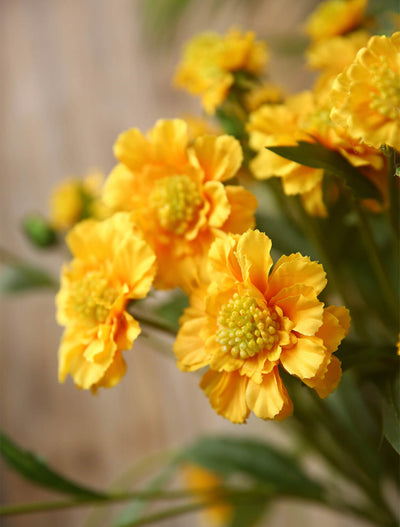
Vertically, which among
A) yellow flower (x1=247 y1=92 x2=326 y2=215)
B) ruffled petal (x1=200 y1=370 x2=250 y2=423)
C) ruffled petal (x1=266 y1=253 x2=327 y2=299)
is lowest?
ruffled petal (x1=200 y1=370 x2=250 y2=423)

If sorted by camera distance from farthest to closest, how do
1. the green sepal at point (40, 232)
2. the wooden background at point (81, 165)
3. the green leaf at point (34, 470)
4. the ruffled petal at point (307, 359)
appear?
the wooden background at point (81, 165) → the green sepal at point (40, 232) → the green leaf at point (34, 470) → the ruffled petal at point (307, 359)

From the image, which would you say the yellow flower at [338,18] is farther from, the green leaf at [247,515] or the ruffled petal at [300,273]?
the green leaf at [247,515]

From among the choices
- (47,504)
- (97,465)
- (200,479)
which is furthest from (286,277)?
(97,465)

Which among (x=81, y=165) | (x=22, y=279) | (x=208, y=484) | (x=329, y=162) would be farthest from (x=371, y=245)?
(x=81, y=165)

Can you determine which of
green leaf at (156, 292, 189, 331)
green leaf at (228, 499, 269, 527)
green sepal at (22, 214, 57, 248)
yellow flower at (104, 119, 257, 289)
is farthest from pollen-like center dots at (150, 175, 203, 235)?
green leaf at (228, 499, 269, 527)

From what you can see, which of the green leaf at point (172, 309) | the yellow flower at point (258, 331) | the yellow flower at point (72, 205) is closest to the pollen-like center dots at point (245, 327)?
the yellow flower at point (258, 331)

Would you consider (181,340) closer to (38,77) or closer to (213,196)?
(213,196)

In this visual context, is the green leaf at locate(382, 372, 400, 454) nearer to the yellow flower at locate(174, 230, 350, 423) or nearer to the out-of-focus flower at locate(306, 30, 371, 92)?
the yellow flower at locate(174, 230, 350, 423)
